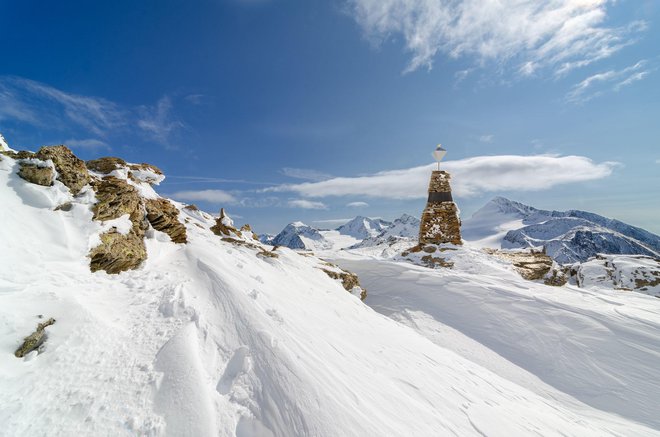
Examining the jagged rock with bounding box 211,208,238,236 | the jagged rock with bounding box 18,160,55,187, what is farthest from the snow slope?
the jagged rock with bounding box 18,160,55,187

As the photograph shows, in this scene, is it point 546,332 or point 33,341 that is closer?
point 33,341

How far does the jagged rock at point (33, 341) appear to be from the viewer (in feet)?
9.57

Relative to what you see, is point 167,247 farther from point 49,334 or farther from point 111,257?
point 49,334

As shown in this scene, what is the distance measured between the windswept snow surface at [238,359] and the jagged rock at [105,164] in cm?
332

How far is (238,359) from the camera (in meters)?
3.71

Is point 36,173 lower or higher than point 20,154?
lower

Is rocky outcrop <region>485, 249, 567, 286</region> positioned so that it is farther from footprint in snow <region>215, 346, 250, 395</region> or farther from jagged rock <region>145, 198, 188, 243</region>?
jagged rock <region>145, 198, 188, 243</region>

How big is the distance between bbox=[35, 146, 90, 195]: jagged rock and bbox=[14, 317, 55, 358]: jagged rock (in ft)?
11.8

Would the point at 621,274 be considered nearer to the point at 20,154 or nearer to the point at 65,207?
the point at 65,207

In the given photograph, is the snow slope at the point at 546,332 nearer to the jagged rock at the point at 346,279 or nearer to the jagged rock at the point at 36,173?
the jagged rock at the point at 346,279

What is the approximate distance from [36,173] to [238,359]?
17.3 feet

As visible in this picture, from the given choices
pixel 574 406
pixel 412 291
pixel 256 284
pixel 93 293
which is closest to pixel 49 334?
A: pixel 93 293

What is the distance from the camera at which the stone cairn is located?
17.5 meters

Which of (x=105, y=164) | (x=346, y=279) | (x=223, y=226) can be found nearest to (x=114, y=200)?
(x=105, y=164)
